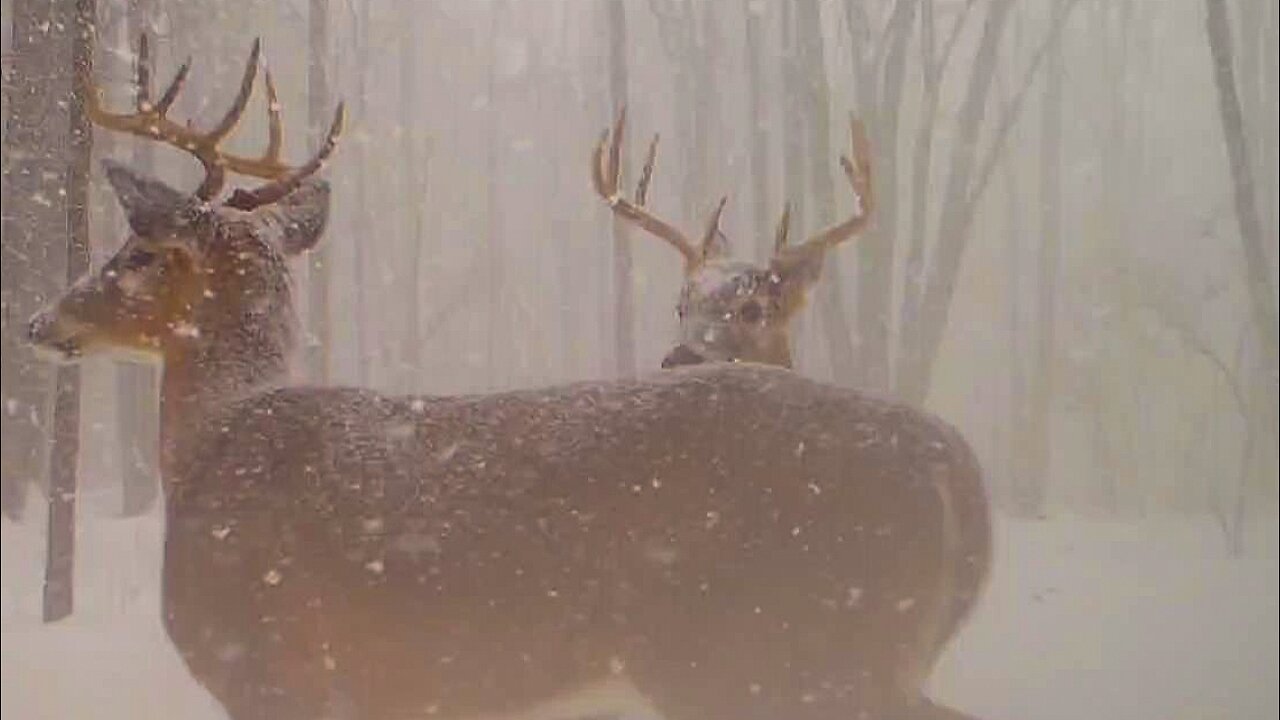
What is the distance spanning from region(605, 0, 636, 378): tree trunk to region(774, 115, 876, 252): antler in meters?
3.92

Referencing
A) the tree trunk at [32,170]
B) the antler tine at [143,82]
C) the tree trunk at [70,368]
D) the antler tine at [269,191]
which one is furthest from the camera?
the tree trunk at [32,170]

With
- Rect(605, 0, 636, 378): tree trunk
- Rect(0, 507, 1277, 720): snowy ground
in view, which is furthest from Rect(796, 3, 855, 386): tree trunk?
Rect(0, 507, 1277, 720): snowy ground

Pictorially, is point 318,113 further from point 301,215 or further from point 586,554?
point 586,554

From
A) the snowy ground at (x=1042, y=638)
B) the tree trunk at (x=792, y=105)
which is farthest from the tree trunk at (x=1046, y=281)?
the snowy ground at (x=1042, y=638)

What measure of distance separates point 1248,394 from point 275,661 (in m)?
6.14

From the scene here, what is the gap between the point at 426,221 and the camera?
13.4 metres

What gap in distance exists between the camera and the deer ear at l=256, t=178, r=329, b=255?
263 centimetres

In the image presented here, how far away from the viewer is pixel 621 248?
8.52 m

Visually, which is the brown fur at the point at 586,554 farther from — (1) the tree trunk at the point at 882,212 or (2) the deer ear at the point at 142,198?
(1) the tree trunk at the point at 882,212

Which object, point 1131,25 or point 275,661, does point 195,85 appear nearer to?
point 275,661

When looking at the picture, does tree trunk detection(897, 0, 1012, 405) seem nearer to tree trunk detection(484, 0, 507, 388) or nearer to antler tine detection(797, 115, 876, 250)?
antler tine detection(797, 115, 876, 250)

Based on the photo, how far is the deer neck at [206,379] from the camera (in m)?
Answer: 2.46

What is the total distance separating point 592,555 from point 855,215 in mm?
1995

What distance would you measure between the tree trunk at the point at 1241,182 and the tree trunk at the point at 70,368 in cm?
375
